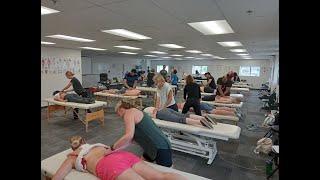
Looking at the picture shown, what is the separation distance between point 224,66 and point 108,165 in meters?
16.3

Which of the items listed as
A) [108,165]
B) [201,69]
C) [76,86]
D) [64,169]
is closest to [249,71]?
[201,69]

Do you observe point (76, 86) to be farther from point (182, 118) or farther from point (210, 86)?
point (210, 86)

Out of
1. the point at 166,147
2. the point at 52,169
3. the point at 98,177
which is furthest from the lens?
the point at 166,147

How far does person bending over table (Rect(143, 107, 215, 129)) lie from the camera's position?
10.8ft

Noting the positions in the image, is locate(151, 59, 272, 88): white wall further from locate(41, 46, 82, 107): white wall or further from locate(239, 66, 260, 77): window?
locate(41, 46, 82, 107): white wall

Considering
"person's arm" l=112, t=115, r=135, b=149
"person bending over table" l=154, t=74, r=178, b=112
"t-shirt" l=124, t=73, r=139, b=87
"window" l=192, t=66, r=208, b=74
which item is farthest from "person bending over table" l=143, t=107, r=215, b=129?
"window" l=192, t=66, r=208, b=74

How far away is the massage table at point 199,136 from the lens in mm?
3080

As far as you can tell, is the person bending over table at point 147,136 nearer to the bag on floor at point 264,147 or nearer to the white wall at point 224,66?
the bag on floor at point 264,147

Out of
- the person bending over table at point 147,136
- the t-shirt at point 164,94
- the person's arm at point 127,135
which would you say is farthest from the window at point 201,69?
the person's arm at point 127,135
